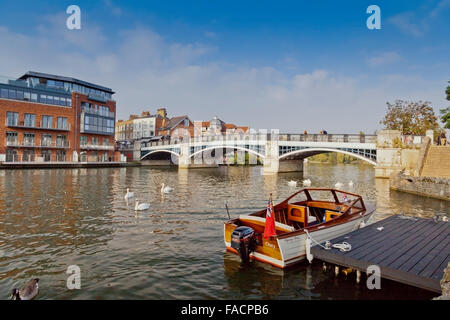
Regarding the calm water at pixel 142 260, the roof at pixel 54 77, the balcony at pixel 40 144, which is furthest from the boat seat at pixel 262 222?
the roof at pixel 54 77

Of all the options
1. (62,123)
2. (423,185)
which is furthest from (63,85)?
(423,185)

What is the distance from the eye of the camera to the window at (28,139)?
56281 millimetres

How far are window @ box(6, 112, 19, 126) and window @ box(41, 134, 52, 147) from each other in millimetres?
5274

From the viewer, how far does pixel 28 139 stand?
186ft

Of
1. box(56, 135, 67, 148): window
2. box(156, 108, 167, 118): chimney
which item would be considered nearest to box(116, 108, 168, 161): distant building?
box(156, 108, 167, 118): chimney

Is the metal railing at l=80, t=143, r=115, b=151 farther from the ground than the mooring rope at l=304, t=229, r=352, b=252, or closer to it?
farther from the ground

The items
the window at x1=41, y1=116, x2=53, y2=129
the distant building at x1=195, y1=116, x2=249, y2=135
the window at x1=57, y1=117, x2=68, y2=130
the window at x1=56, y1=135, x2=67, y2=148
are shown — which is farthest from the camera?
the distant building at x1=195, y1=116, x2=249, y2=135

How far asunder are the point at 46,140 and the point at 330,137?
54652 millimetres

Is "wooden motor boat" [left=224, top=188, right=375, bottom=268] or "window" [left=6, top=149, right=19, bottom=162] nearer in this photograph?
"wooden motor boat" [left=224, top=188, right=375, bottom=268]

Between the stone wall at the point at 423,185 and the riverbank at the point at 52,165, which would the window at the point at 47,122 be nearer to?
the riverbank at the point at 52,165

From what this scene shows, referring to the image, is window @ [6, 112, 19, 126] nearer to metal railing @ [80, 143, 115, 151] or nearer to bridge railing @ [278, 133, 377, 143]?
metal railing @ [80, 143, 115, 151]

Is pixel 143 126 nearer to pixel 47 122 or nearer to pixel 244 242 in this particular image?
pixel 47 122

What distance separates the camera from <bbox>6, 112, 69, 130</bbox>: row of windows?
178 ft
